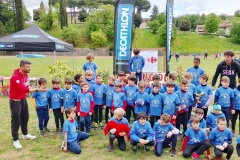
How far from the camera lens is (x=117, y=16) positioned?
9523mm

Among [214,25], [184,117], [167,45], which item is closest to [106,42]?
[214,25]

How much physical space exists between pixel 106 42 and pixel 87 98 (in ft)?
185

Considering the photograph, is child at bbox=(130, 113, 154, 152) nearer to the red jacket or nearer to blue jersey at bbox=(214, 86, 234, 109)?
blue jersey at bbox=(214, 86, 234, 109)

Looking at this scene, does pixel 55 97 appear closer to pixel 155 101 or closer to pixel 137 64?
pixel 155 101

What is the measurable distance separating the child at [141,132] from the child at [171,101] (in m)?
0.77

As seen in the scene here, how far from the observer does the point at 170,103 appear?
608 cm

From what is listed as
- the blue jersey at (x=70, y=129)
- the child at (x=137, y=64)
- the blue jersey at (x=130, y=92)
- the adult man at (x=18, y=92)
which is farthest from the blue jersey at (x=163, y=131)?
the child at (x=137, y=64)

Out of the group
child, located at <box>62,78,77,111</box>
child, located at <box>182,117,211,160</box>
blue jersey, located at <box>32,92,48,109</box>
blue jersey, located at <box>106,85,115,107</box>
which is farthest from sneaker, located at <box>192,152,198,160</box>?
blue jersey, located at <box>32,92,48,109</box>

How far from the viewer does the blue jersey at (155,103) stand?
6236 millimetres

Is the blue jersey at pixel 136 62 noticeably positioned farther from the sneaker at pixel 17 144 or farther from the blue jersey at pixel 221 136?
the sneaker at pixel 17 144

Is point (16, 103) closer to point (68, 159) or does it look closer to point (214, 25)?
point (68, 159)

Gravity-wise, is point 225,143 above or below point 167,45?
below

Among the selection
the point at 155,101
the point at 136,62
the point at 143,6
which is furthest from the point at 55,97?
the point at 143,6

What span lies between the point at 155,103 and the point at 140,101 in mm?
376
